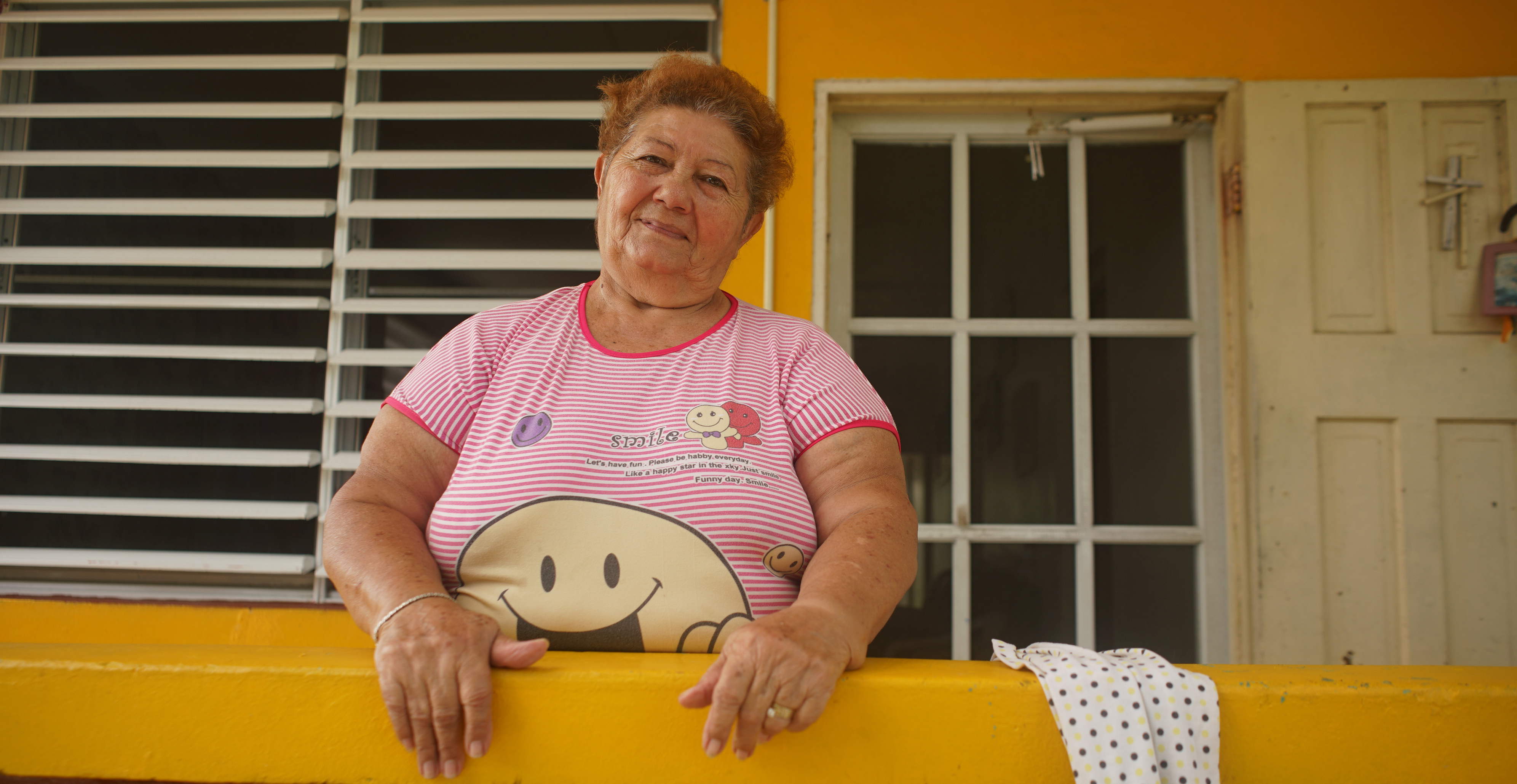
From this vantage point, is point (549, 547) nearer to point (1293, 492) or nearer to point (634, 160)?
point (634, 160)

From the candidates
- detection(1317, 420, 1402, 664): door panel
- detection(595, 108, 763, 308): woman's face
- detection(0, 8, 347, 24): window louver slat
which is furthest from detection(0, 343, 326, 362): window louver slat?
detection(1317, 420, 1402, 664): door panel

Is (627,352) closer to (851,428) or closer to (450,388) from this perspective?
(450,388)

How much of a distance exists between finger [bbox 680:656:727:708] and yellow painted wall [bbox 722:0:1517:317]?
5.10 feet

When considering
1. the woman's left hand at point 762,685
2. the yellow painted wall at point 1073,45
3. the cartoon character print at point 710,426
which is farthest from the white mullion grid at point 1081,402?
the woman's left hand at point 762,685

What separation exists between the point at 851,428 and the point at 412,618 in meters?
0.67

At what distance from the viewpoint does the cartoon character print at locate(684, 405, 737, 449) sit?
1116 mm

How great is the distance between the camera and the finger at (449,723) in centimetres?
85

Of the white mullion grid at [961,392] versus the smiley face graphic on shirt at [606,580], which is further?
the white mullion grid at [961,392]

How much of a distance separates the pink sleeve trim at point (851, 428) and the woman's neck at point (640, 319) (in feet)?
0.97

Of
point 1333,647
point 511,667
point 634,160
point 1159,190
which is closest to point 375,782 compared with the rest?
point 511,667

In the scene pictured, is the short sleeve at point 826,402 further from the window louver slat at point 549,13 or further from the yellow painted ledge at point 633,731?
the window louver slat at point 549,13

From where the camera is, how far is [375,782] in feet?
2.90

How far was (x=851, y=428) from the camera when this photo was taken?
1.16m

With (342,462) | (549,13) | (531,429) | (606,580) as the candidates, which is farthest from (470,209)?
(606,580)
